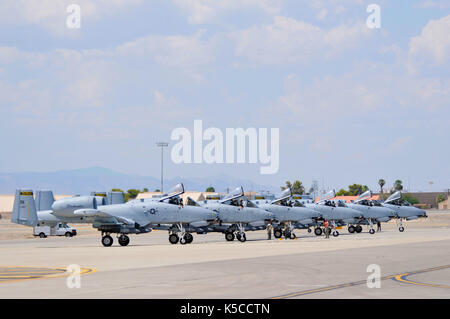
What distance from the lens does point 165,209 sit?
40.5m

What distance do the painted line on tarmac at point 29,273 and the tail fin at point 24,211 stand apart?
2000 centimetres

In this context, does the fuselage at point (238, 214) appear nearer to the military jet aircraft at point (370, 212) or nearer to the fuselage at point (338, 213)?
the fuselage at point (338, 213)

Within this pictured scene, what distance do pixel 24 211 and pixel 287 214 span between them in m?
18.1

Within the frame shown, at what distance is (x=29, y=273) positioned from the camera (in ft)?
71.5

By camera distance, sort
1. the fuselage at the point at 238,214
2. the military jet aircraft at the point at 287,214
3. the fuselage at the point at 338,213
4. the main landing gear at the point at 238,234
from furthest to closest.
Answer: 1. the fuselage at the point at 338,213
2. the military jet aircraft at the point at 287,214
3. the main landing gear at the point at 238,234
4. the fuselage at the point at 238,214

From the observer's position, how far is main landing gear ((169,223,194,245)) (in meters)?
41.2

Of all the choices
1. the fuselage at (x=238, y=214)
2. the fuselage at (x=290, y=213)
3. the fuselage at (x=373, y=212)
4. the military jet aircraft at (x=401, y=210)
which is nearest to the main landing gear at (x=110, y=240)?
the fuselage at (x=238, y=214)

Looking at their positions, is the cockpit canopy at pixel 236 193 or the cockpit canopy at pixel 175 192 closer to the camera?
the cockpit canopy at pixel 175 192

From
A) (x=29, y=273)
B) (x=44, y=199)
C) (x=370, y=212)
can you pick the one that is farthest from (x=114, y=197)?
(x=29, y=273)

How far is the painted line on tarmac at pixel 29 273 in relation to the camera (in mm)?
20028

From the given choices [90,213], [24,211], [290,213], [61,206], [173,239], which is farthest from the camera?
[290,213]

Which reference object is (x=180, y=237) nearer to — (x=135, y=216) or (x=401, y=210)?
(x=135, y=216)
